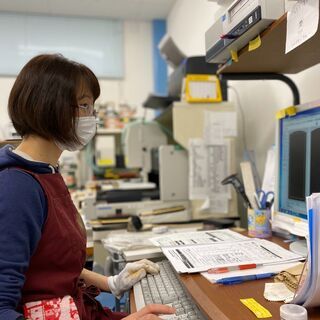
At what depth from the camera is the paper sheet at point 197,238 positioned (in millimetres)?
1075

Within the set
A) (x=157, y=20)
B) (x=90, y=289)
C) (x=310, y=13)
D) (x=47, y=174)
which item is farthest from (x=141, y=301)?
(x=157, y=20)

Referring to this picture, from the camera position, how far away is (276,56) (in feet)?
3.66

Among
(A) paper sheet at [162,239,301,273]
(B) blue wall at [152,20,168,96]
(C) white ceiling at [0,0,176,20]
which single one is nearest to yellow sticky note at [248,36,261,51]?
(A) paper sheet at [162,239,301,273]

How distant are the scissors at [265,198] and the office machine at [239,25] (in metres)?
0.51

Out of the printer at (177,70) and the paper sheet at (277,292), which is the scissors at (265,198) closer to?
the paper sheet at (277,292)

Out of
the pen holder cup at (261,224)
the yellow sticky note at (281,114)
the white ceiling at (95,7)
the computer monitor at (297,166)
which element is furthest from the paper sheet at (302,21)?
the white ceiling at (95,7)

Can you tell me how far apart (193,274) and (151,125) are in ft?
5.08

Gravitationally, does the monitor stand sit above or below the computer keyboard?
above

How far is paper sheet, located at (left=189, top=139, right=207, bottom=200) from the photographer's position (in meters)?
1.71

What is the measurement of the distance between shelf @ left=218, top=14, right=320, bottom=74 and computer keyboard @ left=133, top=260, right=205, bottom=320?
70cm

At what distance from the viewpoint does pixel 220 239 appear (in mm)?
1100

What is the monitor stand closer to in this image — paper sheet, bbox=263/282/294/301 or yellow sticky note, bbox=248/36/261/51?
paper sheet, bbox=263/282/294/301

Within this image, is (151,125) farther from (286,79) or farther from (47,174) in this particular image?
(47,174)

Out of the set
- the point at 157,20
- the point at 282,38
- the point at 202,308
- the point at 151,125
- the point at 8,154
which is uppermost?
the point at 157,20
